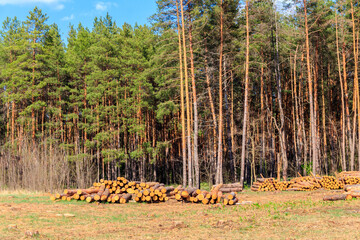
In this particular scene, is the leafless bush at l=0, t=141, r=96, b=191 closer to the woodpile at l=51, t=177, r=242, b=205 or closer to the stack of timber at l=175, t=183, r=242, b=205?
the woodpile at l=51, t=177, r=242, b=205

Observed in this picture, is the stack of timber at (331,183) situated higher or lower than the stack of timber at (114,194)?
lower

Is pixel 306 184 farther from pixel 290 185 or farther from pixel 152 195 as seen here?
pixel 152 195

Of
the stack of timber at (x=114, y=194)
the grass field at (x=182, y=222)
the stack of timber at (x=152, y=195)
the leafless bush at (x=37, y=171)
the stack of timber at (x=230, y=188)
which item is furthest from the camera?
the stack of timber at (x=230, y=188)

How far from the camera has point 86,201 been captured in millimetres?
13047

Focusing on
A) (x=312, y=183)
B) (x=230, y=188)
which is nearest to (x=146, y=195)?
(x=230, y=188)

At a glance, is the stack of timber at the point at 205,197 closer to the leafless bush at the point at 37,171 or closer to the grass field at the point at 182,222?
the grass field at the point at 182,222

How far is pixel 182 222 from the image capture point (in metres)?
8.20

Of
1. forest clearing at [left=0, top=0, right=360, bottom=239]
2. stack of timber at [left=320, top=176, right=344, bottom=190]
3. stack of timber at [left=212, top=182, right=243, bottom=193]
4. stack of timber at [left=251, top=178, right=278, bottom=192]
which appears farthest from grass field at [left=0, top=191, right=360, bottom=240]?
stack of timber at [left=251, top=178, right=278, bottom=192]

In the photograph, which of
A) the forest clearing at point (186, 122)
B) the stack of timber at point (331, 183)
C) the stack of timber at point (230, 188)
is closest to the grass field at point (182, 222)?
the forest clearing at point (186, 122)

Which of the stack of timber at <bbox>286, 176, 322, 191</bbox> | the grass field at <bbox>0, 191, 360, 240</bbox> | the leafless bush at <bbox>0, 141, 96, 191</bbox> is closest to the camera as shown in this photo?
the grass field at <bbox>0, 191, 360, 240</bbox>

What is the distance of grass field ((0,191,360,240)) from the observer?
6.98 meters

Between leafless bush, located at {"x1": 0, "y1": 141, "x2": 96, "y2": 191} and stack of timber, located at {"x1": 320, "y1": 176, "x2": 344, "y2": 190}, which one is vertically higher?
leafless bush, located at {"x1": 0, "y1": 141, "x2": 96, "y2": 191}

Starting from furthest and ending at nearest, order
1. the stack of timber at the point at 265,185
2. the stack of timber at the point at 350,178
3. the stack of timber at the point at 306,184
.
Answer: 1. the stack of timber at the point at 265,185
2. the stack of timber at the point at 306,184
3. the stack of timber at the point at 350,178

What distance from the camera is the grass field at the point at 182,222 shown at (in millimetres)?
6977
